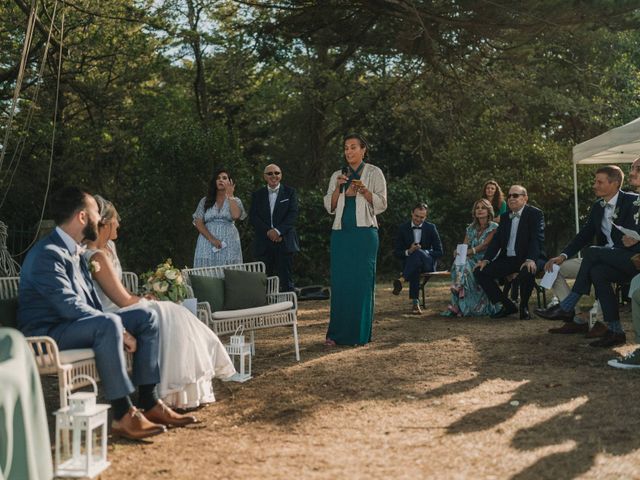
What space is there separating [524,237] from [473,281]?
0.87m

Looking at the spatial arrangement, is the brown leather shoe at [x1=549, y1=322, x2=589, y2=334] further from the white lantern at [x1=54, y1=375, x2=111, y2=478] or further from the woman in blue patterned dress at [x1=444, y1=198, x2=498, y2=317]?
the white lantern at [x1=54, y1=375, x2=111, y2=478]

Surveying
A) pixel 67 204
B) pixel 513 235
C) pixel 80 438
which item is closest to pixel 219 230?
pixel 513 235

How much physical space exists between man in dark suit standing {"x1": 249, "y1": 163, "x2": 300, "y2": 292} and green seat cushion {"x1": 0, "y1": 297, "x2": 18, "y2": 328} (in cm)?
482

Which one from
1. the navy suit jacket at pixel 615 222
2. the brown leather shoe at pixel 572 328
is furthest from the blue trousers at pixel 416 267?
the navy suit jacket at pixel 615 222

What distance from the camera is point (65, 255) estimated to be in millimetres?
4336

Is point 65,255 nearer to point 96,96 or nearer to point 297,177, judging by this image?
point 96,96

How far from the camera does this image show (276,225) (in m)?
9.55

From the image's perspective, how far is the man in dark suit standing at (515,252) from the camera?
359 inches

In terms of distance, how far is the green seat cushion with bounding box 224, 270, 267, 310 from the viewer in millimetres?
6617

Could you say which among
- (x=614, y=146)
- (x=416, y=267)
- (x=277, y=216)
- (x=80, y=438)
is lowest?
(x=80, y=438)

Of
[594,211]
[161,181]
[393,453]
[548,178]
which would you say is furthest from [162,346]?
[548,178]

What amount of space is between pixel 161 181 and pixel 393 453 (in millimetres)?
9547

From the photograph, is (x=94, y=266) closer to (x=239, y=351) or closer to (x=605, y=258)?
(x=239, y=351)

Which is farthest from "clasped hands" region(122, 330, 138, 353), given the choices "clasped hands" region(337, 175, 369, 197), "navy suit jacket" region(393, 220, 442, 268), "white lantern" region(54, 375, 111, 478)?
"navy suit jacket" region(393, 220, 442, 268)
